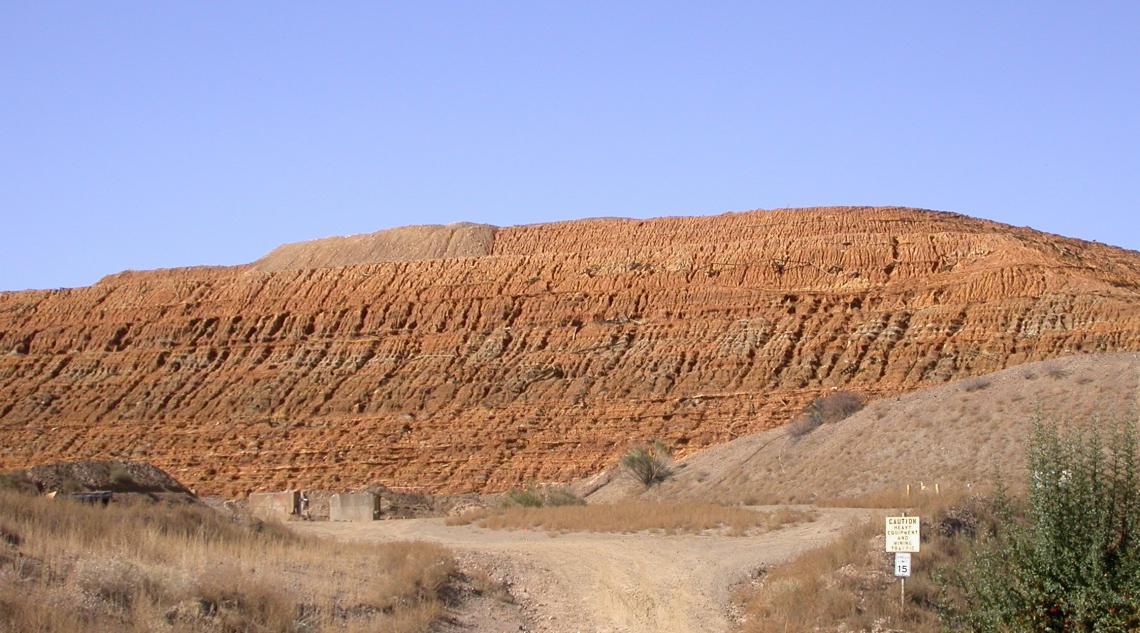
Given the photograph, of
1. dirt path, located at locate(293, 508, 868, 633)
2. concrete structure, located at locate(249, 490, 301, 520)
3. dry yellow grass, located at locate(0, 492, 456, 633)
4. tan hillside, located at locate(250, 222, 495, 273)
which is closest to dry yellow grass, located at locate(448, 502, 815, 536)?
dirt path, located at locate(293, 508, 868, 633)

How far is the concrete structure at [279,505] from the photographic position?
39.3 metres

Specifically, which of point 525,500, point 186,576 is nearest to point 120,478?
point 525,500

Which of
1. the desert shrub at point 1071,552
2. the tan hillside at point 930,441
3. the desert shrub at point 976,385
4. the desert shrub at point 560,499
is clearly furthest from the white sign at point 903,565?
the desert shrub at point 560,499

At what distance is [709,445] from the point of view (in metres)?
46.2

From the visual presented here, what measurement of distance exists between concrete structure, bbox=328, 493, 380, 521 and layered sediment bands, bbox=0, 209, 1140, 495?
924 cm

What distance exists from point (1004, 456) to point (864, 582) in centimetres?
1416

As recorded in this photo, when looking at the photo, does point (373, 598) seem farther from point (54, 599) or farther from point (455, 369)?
point (455, 369)

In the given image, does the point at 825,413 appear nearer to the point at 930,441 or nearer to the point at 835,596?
the point at 930,441

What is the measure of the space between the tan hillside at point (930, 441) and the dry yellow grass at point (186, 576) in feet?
47.6

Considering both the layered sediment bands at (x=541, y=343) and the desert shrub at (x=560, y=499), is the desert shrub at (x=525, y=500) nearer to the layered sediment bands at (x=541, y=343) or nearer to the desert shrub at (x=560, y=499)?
the desert shrub at (x=560, y=499)

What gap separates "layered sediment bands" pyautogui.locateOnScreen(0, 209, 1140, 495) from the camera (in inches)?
1933

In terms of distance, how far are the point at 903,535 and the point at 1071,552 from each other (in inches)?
125

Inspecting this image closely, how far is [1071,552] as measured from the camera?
1127 centimetres

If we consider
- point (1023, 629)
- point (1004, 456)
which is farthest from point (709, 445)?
point (1023, 629)
